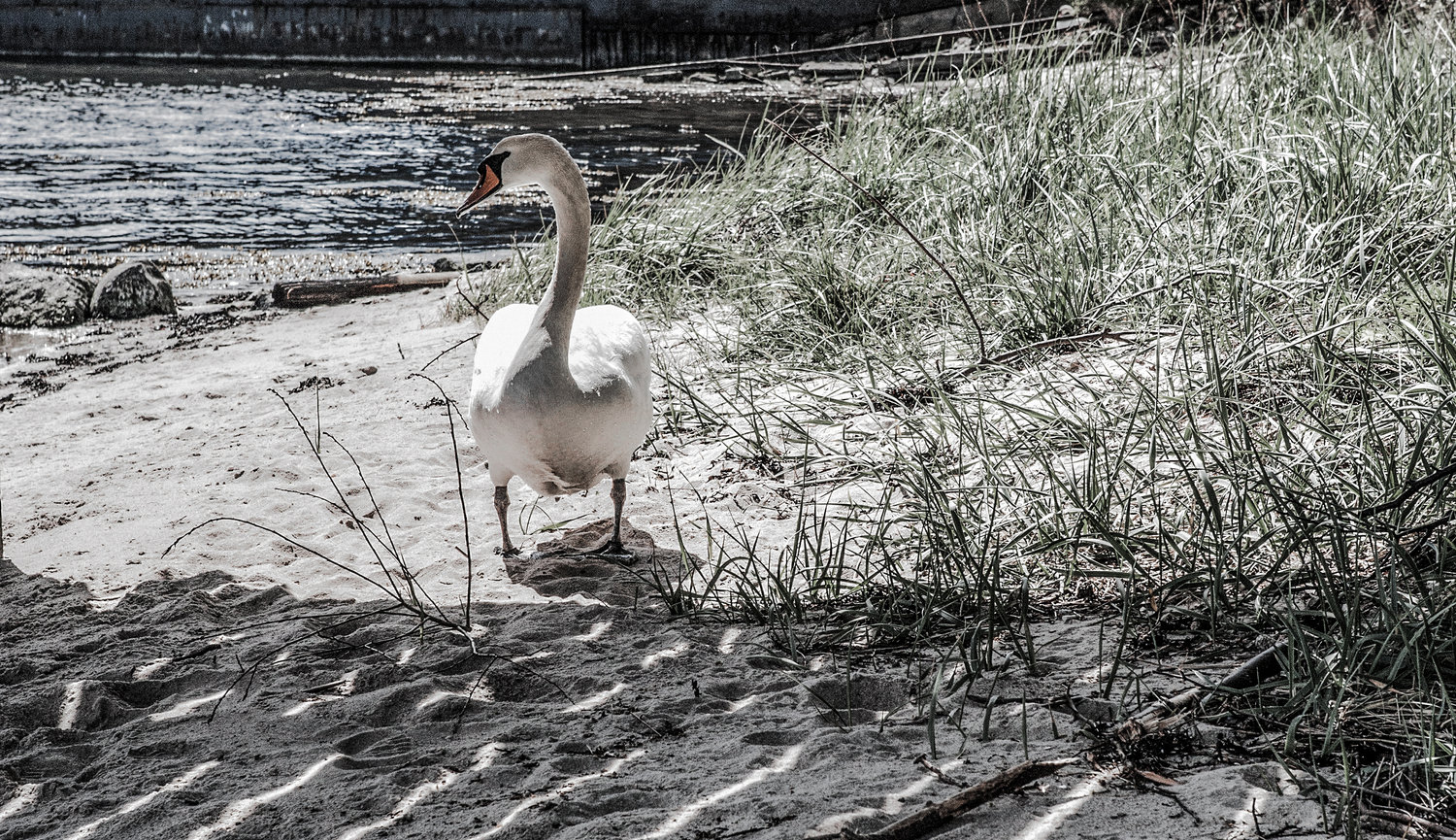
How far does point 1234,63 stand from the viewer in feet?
21.7

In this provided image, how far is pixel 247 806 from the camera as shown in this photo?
223cm

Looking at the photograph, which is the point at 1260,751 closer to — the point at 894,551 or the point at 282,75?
the point at 894,551

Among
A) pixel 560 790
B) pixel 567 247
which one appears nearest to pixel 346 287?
pixel 567 247

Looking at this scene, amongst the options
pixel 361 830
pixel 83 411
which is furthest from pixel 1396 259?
pixel 83 411

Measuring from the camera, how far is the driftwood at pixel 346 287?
371 inches

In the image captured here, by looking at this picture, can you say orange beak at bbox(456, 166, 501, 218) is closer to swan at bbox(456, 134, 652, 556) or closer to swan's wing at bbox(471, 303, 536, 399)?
swan at bbox(456, 134, 652, 556)

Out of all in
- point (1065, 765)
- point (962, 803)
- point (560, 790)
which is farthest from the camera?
point (560, 790)

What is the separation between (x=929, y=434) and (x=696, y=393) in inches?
57.4

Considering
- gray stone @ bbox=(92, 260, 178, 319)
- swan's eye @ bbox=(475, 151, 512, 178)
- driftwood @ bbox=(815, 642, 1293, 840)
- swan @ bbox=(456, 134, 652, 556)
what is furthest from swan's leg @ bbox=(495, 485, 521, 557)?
gray stone @ bbox=(92, 260, 178, 319)

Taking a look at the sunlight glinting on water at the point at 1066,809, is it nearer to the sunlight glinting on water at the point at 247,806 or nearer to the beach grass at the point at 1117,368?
the beach grass at the point at 1117,368

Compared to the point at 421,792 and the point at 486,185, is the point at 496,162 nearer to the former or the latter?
the point at 486,185

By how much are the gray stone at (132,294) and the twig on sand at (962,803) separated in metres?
8.88

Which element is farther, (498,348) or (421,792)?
(498,348)

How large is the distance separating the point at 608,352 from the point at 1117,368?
1923 millimetres
